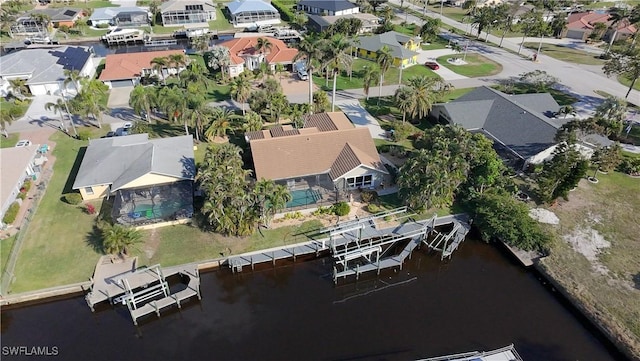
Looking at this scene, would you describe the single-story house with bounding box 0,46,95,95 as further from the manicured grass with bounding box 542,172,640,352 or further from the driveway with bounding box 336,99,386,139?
the manicured grass with bounding box 542,172,640,352

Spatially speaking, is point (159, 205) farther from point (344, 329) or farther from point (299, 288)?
point (344, 329)

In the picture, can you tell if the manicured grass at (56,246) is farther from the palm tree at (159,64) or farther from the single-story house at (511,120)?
the single-story house at (511,120)

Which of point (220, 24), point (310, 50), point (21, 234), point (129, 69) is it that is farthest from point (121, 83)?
point (220, 24)

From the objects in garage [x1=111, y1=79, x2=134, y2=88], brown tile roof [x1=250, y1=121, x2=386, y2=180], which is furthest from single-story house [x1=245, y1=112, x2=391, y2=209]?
garage [x1=111, y1=79, x2=134, y2=88]

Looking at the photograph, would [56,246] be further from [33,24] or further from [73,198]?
[33,24]

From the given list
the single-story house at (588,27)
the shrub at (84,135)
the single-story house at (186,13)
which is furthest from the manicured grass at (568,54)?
the shrub at (84,135)

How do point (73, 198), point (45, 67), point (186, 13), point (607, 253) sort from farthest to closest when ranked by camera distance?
point (186, 13) < point (45, 67) < point (73, 198) < point (607, 253)
